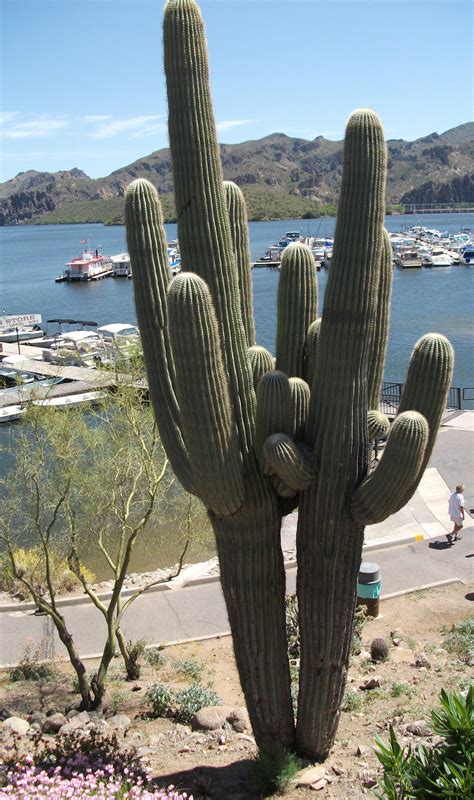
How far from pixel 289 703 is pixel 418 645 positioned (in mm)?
3730

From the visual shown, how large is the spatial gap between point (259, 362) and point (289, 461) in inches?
44.6

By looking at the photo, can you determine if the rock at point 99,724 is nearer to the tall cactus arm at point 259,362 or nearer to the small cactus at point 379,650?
the small cactus at point 379,650

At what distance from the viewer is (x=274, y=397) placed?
20.7 feet

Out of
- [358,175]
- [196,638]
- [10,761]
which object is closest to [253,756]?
[10,761]

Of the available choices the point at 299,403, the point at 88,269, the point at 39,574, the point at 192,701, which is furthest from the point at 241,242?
the point at 88,269

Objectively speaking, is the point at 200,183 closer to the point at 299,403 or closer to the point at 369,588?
the point at 299,403

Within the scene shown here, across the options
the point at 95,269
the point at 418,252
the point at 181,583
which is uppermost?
the point at 95,269

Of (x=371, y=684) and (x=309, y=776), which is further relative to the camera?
(x=371, y=684)

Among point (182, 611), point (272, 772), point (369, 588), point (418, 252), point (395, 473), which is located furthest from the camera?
point (418, 252)

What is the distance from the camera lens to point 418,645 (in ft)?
34.1

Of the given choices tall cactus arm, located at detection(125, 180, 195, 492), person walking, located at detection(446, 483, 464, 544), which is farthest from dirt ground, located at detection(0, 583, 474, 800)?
tall cactus arm, located at detection(125, 180, 195, 492)

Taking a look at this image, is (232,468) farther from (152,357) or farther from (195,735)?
(195,735)

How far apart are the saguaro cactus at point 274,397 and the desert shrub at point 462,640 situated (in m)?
3.08

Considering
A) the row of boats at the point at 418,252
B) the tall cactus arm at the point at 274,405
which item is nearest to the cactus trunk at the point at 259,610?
the tall cactus arm at the point at 274,405
